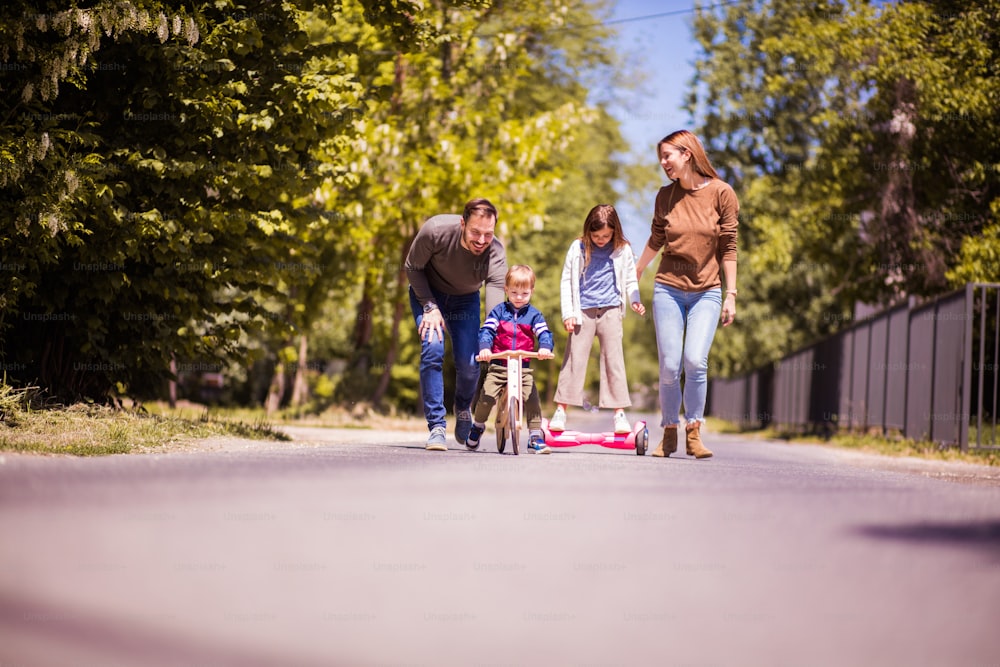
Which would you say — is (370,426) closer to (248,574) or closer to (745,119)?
(248,574)

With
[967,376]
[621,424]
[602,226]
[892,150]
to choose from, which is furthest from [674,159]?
[892,150]

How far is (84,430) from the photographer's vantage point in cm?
813

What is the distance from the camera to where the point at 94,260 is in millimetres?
9008

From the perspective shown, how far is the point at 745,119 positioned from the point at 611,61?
14.9 ft

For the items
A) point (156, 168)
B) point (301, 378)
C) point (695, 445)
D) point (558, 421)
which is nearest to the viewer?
point (695, 445)

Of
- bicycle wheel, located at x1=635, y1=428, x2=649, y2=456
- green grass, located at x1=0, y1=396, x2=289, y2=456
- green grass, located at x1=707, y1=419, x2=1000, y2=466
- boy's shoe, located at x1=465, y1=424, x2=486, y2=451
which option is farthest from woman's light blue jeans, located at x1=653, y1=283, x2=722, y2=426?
green grass, located at x1=707, y1=419, x2=1000, y2=466

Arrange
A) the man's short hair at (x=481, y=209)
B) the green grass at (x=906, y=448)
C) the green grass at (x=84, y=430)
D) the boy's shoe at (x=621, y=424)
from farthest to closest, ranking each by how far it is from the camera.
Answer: the green grass at (x=906, y=448)
the boy's shoe at (x=621, y=424)
the man's short hair at (x=481, y=209)
the green grass at (x=84, y=430)

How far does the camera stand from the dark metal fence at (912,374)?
13867mm

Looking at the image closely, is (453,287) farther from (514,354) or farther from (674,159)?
(674,159)

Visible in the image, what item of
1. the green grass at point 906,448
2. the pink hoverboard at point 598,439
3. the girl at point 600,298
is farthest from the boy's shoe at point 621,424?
the green grass at point 906,448

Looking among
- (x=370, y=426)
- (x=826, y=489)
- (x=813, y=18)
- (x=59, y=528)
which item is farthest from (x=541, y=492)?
(x=813, y=18)

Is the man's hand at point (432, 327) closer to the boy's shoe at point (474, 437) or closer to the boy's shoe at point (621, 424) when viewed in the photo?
the boy's shoe at point (474, 437)

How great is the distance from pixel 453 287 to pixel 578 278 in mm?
957

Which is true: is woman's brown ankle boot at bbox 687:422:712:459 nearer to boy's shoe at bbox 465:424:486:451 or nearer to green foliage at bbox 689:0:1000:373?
boy's shoe at bbox 465:424:486:451
